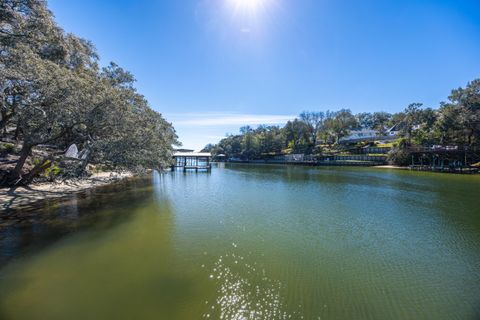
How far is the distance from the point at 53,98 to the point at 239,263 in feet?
37.7

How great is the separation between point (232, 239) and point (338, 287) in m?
4.27

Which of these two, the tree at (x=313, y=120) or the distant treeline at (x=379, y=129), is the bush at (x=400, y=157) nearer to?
the distant treeline at (x=379, y=129)

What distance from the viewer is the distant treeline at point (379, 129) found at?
1358 inches

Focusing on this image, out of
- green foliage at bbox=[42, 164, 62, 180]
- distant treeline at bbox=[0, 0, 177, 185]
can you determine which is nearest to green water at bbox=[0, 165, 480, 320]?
distant treeline at bbox=[0, 0, 177, 185]

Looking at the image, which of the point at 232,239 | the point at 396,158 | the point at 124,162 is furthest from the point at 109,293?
the point at 396,158

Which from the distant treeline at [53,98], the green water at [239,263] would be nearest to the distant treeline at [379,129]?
the green water at [239,263]

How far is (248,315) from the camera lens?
4.69 metres

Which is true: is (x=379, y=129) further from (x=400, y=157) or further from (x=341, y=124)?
(x=400, y=157)

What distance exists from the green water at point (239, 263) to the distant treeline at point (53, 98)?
396 centimetres

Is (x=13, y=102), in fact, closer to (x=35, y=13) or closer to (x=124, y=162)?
(x=35, y=13)

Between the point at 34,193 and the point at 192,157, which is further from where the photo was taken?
the point at 192,157

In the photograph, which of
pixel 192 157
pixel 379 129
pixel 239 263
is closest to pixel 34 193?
pixel 239 263

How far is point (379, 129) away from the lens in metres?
67.2

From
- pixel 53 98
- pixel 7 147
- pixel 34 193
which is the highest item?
pixel 53 98
